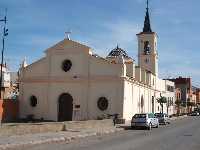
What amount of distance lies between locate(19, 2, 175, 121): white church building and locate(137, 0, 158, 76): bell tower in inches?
713

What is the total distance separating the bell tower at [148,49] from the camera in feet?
236

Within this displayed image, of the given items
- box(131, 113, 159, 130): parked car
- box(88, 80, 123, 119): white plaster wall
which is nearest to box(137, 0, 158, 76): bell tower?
box(88, 80, 123, 119): white plaster wall

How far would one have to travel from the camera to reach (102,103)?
50.9 meters

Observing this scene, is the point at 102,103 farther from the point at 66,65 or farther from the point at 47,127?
the point at 47,127

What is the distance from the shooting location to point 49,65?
5288 cm

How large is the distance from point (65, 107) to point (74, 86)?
9.34ft

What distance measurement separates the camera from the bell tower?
236ft

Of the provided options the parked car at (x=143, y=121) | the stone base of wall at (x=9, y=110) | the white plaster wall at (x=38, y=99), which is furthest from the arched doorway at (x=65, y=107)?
the parked car at (x=143, y=121)

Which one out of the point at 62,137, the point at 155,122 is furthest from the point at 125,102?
A: the point at 62,137

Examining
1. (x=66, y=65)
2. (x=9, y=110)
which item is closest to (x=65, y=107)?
(x=66, y=65)

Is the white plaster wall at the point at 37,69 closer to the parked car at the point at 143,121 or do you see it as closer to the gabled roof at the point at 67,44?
the gabled roof at the point at 67,44

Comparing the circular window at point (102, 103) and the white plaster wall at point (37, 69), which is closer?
the circular window at point (102, 103)

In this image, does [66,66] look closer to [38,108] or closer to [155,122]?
[38,108]

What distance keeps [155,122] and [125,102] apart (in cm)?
784
